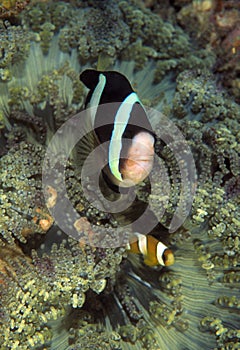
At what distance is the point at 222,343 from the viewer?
48.8 inches

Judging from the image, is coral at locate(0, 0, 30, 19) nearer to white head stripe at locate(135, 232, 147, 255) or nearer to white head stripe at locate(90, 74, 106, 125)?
white head stripe at locate(90, 74, 106, 125)

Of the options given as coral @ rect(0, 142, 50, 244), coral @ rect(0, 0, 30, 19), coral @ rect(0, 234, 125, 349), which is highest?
coral @ rect(0, 0, 30, 19)

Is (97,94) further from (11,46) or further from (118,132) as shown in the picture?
(11,46)

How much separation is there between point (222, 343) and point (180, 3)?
1769 millimetres

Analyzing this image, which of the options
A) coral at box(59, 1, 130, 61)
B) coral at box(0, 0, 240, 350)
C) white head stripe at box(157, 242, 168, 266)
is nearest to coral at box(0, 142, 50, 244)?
coral at box(0, 0, 240, 350)

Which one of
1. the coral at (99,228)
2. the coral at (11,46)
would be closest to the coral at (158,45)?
the coral at (99,228)

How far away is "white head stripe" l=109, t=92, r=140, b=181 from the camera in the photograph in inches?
43.6

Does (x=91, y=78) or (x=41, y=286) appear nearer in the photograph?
(x=41, y=286)

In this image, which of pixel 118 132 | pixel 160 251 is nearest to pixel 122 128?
pixel 118 132

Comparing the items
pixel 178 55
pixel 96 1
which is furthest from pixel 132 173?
pixel 96 1

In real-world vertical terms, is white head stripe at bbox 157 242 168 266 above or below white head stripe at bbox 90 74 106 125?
below

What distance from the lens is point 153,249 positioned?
1.32 metres

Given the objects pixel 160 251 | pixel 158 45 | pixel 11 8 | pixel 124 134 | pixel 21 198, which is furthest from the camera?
pixel 158 45

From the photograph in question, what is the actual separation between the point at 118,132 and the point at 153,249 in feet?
1.44
